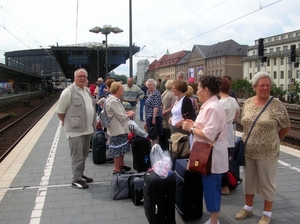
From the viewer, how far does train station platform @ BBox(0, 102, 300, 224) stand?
395 centimetres

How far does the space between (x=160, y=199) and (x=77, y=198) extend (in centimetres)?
162

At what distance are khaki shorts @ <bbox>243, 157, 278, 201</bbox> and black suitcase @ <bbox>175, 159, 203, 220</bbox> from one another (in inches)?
22.8

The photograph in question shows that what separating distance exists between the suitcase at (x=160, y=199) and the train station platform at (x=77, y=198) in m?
0.33

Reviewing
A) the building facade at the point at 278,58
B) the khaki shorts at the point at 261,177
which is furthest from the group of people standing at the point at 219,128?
the building facade at the point at 278,58

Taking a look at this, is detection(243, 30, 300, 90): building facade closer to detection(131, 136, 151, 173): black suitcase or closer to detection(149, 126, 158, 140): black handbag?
detection(149, 126, 158, 140): black handbag

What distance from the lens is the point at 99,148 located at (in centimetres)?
658

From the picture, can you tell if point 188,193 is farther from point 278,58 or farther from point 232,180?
point 278,58

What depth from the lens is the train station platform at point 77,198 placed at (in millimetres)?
3945

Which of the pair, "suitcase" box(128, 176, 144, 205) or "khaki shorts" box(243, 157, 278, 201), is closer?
"khaki shorts" box(243, 157, 278, 201)

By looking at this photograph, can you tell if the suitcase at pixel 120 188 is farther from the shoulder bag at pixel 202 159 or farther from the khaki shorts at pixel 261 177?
the khaki shorts at pixel 261 177

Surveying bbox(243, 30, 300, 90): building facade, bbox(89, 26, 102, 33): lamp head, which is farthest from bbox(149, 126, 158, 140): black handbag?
bbox(243, 30, 300, 90): building facade

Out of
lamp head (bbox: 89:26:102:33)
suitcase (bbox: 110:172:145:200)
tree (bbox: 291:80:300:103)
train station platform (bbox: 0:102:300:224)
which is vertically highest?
lamp head (bbox: 89:26:102:33)

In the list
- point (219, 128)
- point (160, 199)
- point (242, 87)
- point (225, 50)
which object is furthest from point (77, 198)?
point (225, 50)

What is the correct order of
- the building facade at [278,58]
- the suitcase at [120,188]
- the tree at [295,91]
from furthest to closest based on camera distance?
the building facade at [278,58]
the tree at [295,91]
the suitcase at [120,188]
